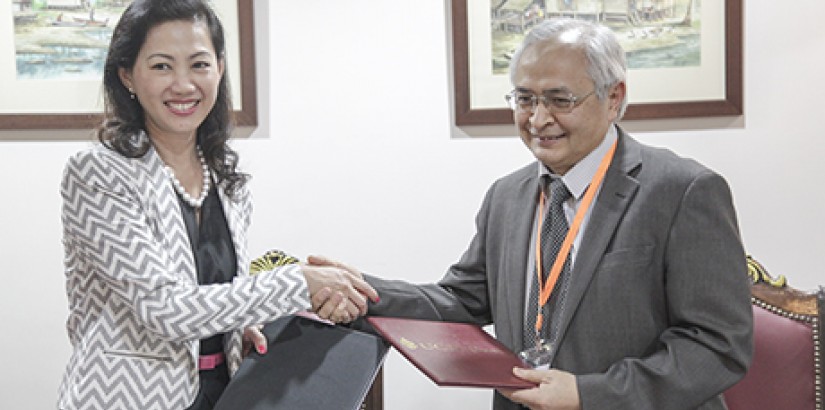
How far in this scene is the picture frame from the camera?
9.34 ft

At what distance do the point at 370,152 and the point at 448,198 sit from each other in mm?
315

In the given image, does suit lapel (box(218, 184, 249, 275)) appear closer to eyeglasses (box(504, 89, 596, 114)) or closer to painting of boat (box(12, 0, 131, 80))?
eyeglasses (box(504, 89, 596, 114))

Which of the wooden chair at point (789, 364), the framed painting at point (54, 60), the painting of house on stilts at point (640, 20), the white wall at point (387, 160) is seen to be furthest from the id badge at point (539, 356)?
the framed painting at point (54, 60)

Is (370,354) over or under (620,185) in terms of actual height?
under

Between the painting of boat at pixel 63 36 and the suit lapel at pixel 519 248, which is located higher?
the painting of boat at pixel 63 36

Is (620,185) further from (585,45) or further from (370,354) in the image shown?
(370,354)

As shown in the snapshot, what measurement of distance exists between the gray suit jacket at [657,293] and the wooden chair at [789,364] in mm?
680

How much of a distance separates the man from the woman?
0.53 m

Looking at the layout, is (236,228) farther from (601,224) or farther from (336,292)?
(601,224)

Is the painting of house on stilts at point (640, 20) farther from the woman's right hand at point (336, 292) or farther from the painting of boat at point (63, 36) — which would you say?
the painting of boat at point (63, 36)

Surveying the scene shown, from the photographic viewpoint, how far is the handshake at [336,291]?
1.93 metres

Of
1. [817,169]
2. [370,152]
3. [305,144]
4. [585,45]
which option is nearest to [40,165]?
[305,144]

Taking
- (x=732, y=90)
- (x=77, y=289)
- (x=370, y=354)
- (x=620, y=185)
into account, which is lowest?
(x=370, y=354)

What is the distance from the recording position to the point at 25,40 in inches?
120
